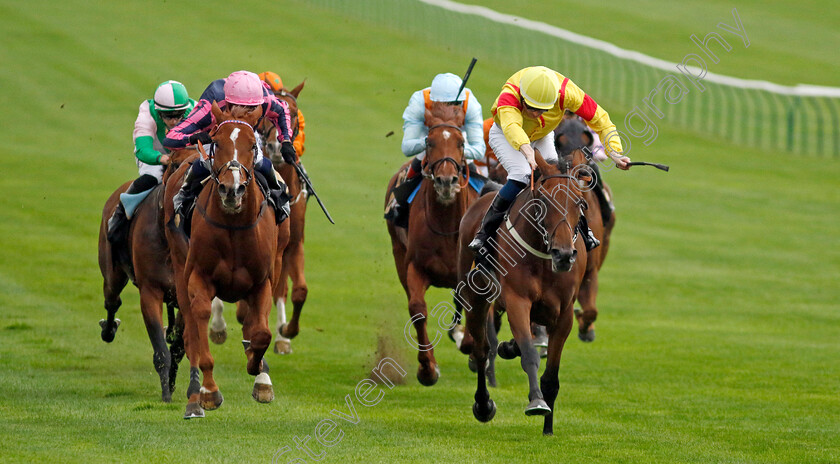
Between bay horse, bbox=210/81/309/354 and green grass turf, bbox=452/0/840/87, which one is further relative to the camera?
green grass turf, bbox=452/0/840/87

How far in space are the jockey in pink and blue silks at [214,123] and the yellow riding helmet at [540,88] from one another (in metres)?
1.96

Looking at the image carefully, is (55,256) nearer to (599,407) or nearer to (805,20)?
(599,407)

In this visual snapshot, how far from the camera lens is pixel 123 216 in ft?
34.6

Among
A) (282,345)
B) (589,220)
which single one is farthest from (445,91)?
(282,345)

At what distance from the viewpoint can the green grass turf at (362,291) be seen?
880cm

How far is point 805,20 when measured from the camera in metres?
41.5

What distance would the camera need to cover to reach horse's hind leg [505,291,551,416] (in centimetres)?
809

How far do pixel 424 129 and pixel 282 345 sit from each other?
10.8 feet

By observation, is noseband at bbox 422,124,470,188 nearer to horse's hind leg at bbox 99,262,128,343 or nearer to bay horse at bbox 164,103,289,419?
bay horse at bbox 164,103,289,419

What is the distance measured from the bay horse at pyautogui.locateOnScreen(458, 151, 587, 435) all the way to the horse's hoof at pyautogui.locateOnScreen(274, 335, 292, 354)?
4304mm

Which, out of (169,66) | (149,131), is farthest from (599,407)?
(169,66)

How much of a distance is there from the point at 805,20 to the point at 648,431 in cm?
3540

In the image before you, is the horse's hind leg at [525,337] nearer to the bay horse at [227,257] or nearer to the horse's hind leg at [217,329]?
the bay horse at [227,257]

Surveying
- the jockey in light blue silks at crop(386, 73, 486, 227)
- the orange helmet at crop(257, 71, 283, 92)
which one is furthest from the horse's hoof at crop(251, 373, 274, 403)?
the orange helmet at crop(257, 71, 283, 92)
